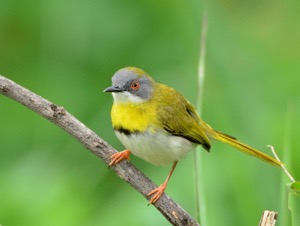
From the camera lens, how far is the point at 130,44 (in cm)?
575

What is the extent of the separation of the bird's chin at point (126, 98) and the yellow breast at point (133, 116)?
0.03 metres

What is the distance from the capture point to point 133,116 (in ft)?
13.0

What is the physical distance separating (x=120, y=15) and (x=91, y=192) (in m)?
1.68

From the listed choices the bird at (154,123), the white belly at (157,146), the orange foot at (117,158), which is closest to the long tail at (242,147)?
the bird at (154,123)

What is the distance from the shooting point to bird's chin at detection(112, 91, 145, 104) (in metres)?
4.09

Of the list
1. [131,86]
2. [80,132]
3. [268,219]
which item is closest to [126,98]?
[131,86]

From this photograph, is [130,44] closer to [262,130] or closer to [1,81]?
[262,130]

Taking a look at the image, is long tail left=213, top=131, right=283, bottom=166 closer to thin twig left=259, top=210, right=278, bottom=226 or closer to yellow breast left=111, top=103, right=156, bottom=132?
yellow breast left=111, top=103, right=156, bottom=132

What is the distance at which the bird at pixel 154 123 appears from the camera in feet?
12.8

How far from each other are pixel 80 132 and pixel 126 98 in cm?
94

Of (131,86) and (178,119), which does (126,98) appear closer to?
(131,86)

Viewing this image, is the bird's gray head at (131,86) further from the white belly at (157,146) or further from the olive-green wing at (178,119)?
the white belly at (157,146)

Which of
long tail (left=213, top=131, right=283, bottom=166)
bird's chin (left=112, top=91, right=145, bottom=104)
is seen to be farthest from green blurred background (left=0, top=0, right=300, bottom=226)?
bird's chin (left=112, top=91, right=145, bottom=104)

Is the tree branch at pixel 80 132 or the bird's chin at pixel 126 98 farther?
the bird's chin at pixel 126 98
